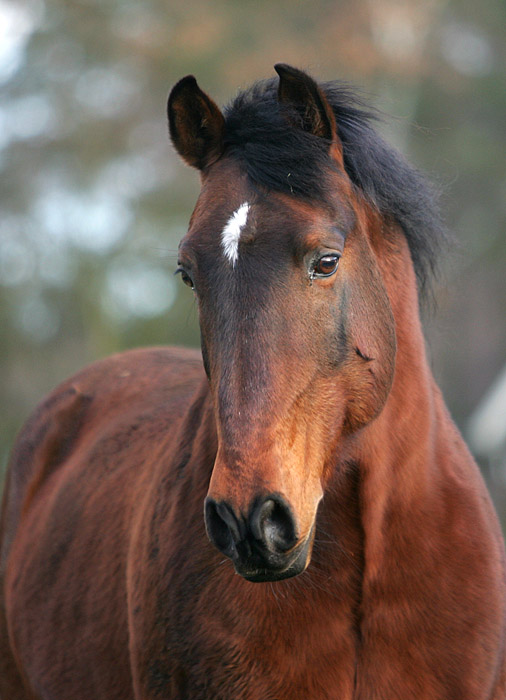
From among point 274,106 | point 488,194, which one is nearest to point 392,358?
point 274,106

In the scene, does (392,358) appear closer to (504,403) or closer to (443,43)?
(504,403)

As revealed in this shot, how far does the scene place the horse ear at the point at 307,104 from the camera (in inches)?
106

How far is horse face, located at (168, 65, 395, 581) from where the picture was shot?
221 centimetres

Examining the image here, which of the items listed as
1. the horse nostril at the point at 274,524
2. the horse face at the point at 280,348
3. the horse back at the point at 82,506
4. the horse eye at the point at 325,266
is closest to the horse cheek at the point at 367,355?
the horse face at the point at 280,348

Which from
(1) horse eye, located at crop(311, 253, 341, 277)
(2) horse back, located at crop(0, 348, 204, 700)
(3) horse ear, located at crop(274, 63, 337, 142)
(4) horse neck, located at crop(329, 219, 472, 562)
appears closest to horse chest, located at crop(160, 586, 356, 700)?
(4) horse neck, located at crop(329, 219, 472, 562)

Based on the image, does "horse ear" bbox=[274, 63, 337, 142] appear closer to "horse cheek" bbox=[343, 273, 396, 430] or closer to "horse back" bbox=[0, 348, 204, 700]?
"horse cheek" bbox=[343, 273, 396, 430]

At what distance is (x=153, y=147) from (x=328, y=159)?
15823 mm

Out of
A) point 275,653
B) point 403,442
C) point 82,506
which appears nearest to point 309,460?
point 403,442

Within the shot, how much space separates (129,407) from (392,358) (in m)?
2.15

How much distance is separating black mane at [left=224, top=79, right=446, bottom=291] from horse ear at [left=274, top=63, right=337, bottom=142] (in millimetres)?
41

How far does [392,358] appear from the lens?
273 cm

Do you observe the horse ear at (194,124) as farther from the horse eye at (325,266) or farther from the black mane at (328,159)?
the horse eye at (325,266)

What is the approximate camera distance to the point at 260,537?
7.00 ft

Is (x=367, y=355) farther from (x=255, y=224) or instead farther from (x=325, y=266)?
(x=255, y=224)
